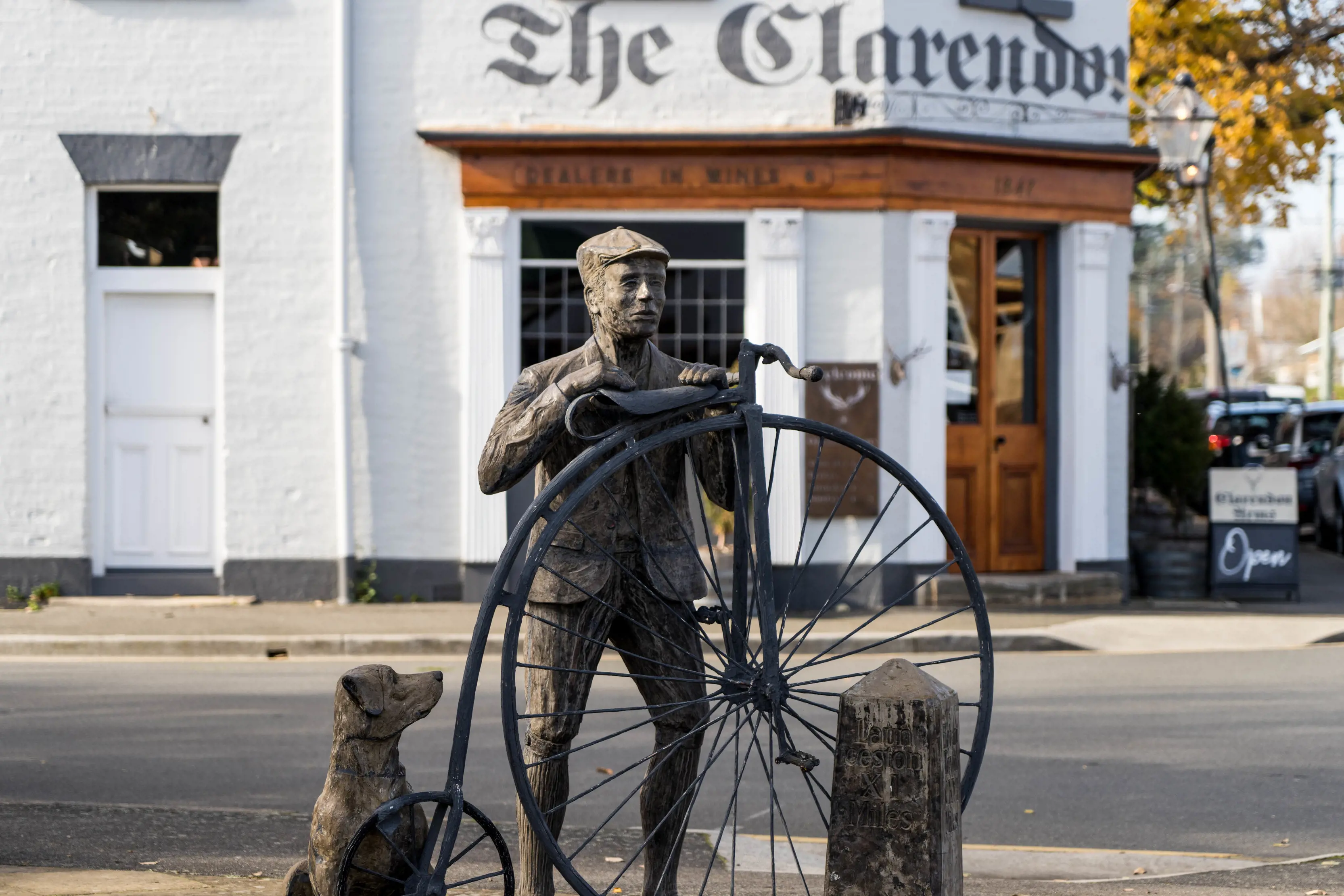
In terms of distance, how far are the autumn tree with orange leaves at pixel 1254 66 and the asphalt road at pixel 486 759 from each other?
10.4 m

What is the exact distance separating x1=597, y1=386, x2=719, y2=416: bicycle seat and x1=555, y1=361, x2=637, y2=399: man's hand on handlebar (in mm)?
16

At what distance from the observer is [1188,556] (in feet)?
46.4

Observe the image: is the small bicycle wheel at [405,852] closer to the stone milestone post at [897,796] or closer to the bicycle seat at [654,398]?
the stone milestone post at [897,796]

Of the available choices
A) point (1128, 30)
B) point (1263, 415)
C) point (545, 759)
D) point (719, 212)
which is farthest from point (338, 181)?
point (1263, 415)

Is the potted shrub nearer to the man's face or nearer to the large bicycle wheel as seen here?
the large bicycle wheel

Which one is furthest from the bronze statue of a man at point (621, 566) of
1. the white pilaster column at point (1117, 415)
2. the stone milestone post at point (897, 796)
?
the white pilaster column at point (1117, 415)

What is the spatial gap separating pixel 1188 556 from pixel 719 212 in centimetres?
546

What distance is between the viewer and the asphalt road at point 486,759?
20.4 ft

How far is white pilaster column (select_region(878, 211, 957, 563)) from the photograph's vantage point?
13281mm

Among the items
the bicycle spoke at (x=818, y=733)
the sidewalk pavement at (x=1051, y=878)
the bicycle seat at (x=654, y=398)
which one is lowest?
the sidewalk pavement at (x=1051, y=878)

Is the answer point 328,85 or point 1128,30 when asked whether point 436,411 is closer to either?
point 328,85

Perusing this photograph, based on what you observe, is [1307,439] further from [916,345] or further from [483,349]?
[483,349]

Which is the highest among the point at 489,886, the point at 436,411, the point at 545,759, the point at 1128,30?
the point at 1128,30

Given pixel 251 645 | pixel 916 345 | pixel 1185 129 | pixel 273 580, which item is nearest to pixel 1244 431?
pixel 1185 129
